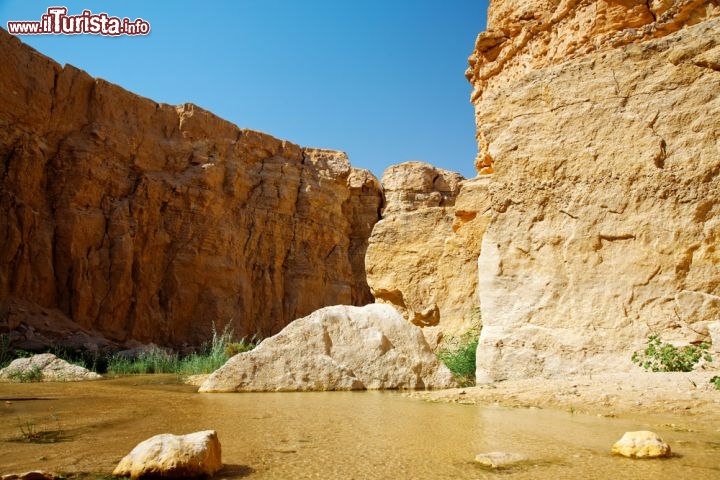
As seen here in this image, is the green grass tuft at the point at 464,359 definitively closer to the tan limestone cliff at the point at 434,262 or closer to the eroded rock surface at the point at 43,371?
the tan limestone cliff at the point at 434,262

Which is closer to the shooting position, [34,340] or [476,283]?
[476,283]

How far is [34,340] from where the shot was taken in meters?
15.3

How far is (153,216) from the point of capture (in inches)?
871

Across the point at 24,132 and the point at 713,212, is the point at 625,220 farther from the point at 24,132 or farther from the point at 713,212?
the point at 24,132

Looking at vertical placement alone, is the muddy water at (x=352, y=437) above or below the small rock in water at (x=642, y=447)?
below

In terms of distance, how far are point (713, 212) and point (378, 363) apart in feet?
12.3

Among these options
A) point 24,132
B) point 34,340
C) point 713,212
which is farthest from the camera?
point 24,132

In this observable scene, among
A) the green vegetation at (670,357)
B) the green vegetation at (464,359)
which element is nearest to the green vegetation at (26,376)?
the green vegetation at (464,359)

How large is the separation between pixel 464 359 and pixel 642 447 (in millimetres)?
4552

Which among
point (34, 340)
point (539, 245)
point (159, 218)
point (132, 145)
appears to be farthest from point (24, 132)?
point (539, 245)

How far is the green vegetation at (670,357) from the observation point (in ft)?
16.6

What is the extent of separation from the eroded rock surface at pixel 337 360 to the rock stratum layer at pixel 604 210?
0.76 meters

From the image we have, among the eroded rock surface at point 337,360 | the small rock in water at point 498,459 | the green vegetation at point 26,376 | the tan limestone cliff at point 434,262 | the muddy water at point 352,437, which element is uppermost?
the tan limestone cliff at point 434,262

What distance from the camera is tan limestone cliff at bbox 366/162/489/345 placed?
9141 mm
